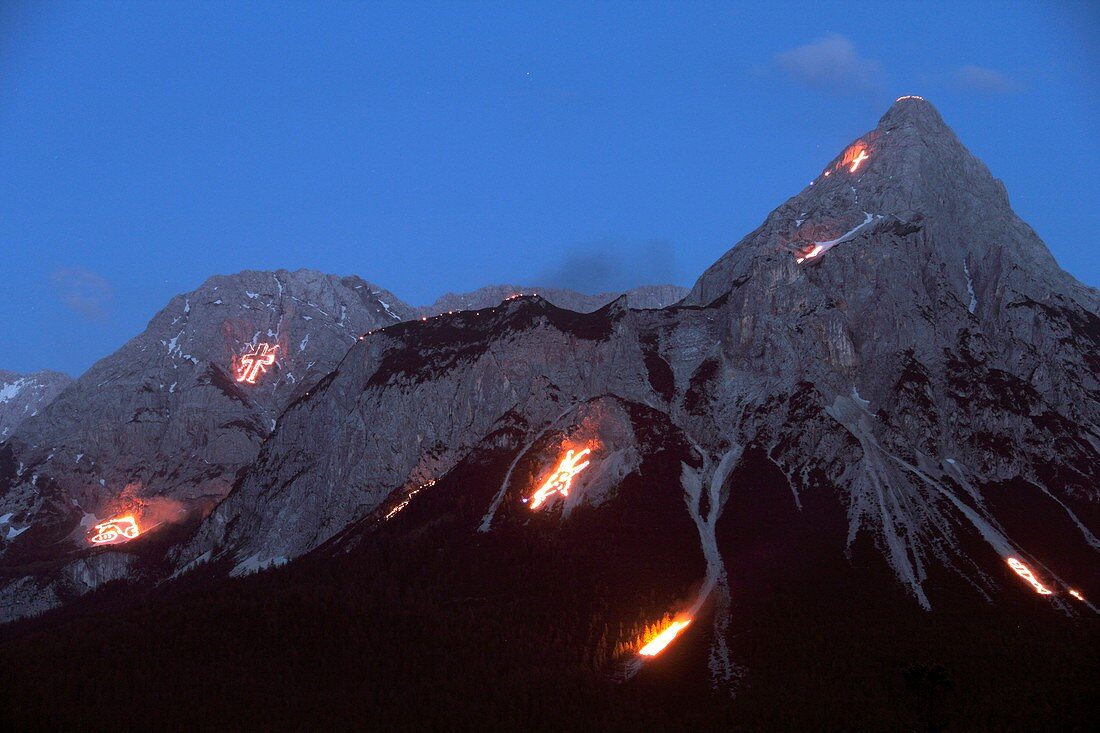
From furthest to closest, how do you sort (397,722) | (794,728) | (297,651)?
(297,651) < (397,722) < (794,728)

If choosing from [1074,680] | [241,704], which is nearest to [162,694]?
[241,704]

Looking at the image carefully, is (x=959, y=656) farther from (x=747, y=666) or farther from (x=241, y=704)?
(x=241, y=704)

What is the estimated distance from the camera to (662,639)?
605 feet

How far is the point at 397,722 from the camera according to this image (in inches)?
6299

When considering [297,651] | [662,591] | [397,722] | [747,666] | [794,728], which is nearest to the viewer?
[794,728]

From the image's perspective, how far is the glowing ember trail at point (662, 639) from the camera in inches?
7126

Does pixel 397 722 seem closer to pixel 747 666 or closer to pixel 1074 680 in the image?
pixel 747 666

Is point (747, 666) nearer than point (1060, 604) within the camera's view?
Yes

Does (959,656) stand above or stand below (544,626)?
below

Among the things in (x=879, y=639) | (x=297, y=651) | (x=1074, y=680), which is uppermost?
(x=297, y=651)

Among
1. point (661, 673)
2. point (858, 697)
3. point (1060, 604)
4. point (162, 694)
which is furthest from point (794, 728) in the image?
point (162, 694)

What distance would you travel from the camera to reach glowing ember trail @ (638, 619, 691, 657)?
18100 cm

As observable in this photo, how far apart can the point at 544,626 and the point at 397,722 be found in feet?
125

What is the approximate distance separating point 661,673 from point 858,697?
3230 centimetres
